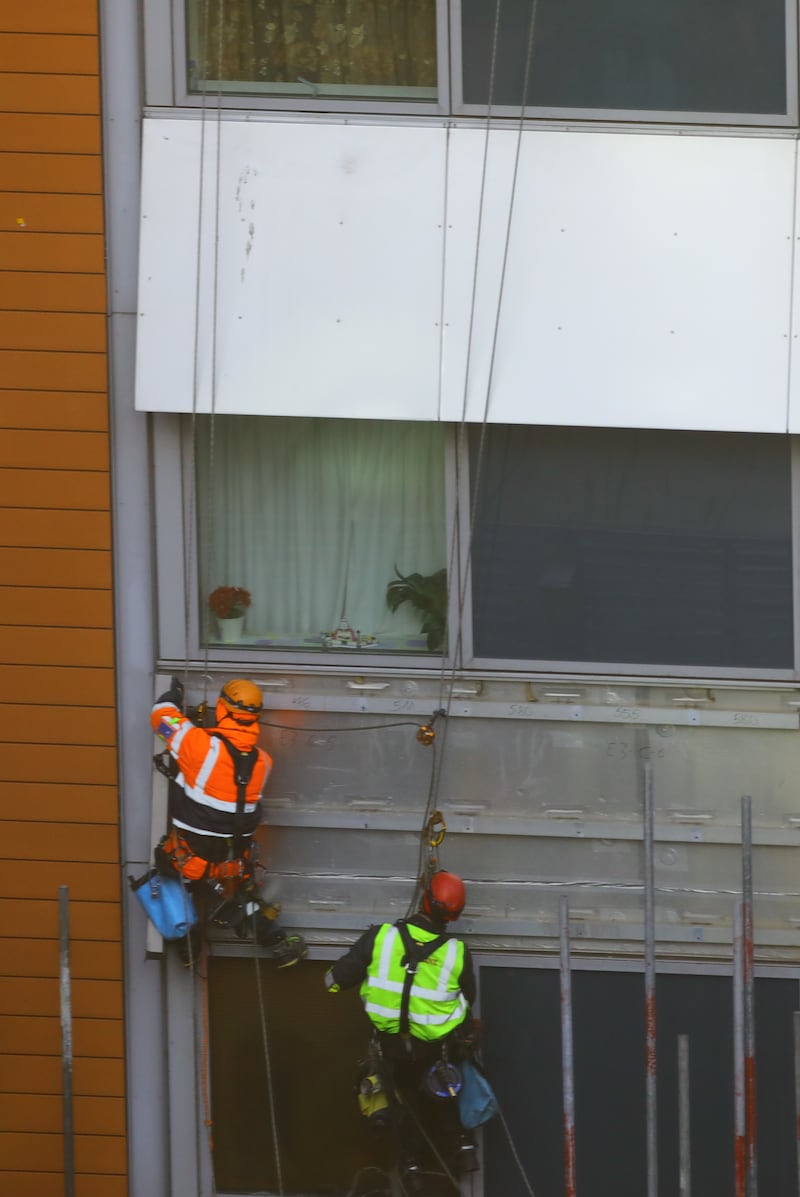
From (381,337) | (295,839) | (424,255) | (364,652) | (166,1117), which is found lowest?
(166,1117)

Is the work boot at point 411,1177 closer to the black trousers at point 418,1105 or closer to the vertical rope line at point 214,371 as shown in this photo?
the black trousers at point 418,1105

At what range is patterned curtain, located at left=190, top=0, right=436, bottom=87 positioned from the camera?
6.08 meters

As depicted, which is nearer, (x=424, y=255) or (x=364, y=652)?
(x=424, y=255)

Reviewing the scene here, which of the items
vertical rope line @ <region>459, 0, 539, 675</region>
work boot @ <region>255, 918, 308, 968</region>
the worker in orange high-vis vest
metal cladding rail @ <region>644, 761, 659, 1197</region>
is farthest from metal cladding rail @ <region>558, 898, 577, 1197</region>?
vertical rope line @ <region>459, 0, 539, 675</region>

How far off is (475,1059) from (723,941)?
135 cm

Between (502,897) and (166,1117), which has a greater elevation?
(502,897)

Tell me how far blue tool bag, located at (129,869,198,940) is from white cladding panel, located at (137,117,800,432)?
90.3 inches

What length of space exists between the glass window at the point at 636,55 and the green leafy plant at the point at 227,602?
270 cm

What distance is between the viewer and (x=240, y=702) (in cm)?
569

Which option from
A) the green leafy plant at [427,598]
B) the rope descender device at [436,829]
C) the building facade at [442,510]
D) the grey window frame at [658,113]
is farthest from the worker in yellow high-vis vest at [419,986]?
the grey window frame at [658,113]

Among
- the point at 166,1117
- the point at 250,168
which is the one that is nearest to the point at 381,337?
the point at 250,168

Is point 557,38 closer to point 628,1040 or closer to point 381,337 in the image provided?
point 381,337

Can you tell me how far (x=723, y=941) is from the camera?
6070 mm

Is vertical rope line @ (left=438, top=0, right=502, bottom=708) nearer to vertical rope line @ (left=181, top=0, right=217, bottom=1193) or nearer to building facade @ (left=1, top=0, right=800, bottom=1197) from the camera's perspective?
building facade @ (left=1, top=0, right=800, bottom=1197)
